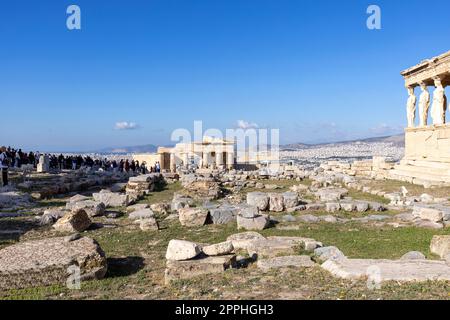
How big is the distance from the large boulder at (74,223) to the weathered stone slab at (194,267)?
15.8 ft

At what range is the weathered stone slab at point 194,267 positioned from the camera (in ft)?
19.6

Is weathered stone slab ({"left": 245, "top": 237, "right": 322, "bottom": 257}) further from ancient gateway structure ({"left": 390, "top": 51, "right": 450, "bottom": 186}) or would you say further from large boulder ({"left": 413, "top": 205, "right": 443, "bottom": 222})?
ancient gateway structure ({"left": 390, "top": 51, "right": 450, "bottom": 186})

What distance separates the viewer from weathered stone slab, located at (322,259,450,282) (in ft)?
17.8

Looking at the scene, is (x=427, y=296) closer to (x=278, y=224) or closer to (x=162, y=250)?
(x=162, y=250)

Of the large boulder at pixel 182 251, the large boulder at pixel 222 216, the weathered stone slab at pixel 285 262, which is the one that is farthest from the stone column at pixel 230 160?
the large boulder at pixel 182 251

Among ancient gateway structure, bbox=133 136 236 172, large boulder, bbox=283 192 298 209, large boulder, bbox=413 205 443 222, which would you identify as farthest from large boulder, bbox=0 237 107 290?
ancient gateway structure, bbox=133 136 236 172

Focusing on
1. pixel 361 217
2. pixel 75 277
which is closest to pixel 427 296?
pixel 75 277

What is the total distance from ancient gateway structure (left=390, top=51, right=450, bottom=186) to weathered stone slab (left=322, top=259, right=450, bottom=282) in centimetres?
1214

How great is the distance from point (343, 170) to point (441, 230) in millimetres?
18596

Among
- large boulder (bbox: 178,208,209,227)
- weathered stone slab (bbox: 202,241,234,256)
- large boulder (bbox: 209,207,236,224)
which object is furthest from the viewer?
large boulder (bbox: 209,207,236,224)

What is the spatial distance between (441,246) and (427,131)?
1652cm

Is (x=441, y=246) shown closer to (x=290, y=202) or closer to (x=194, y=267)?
(x=194, y=267)

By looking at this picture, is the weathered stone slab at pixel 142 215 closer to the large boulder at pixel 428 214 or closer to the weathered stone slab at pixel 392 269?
the weathered stone slab at pixel 392 269

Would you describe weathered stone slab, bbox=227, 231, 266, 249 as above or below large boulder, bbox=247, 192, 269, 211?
below
